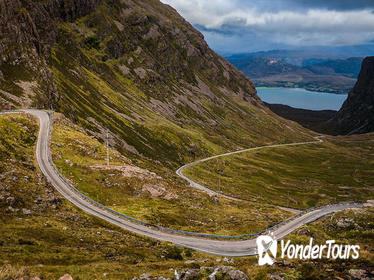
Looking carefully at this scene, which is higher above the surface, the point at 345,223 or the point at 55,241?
the point at 55,241

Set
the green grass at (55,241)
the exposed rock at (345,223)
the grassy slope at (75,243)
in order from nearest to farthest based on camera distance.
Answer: the grassy slope at (75,243) < the green grass at (55,241) < the exposed rock at (345,223)

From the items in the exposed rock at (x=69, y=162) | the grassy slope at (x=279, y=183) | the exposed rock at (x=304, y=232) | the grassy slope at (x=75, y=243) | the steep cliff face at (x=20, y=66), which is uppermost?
the steep cliff face at (x=20, y=66)

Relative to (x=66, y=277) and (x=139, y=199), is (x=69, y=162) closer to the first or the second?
(x=139, y=199)

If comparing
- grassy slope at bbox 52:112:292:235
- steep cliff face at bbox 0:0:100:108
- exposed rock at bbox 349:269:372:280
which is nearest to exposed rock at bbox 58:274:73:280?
grassy slope at bbox 52:112:292:235

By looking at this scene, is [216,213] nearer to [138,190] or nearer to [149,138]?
[138,190]

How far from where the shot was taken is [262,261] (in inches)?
1268

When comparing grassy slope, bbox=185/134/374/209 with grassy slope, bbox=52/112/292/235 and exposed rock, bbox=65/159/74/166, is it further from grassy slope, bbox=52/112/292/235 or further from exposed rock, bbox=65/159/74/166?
exposed rock, bbox=65/159/74/166

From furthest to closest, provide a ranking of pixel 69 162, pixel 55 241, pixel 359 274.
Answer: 1. pixel 69 162
2. pixel 55 241
3. pixel 359 274

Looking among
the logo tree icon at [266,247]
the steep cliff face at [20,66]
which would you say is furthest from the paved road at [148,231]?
the steep cliff face at [20,66]

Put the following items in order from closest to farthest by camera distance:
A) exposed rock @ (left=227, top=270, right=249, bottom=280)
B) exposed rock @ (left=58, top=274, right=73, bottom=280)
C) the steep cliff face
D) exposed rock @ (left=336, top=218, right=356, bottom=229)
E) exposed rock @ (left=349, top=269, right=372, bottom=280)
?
exposed rock @ (left=58, top=274, right=73, bottom=280) < exposed rock @ (left=349, top=269, right=372, bottom=280) < exposed rock @ (left=227, top=270, right=249, bottom=280) < exposed rock @ (left=336, top=218, right=356, bottom=229) < the steep cliff face

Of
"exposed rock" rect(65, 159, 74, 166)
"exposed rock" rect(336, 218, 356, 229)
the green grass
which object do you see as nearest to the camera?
the green grass

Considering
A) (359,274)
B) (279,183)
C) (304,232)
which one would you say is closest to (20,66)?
(304,232)

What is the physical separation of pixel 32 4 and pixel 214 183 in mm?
162665

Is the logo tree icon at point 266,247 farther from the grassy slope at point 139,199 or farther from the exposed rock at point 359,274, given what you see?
the exposed rock at point 359,274
